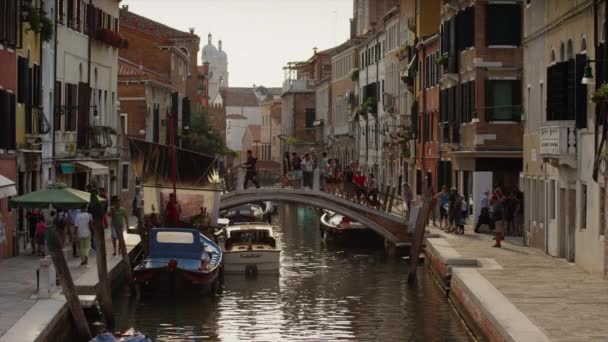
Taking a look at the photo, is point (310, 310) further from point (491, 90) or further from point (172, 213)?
point (491, 90)

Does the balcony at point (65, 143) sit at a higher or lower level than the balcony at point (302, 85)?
lower

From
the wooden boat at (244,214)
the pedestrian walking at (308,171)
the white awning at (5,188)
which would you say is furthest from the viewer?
the wooden boat at (244,214)

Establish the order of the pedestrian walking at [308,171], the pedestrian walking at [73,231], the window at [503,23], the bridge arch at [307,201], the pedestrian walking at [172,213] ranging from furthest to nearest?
1. the pedestrian walking at [308,171]
2. the bridge arch at [307,201]
3. the window at [503,23]
4. the pedestrian walking at [172,213]
5. the pedestrian walking at [73,231]

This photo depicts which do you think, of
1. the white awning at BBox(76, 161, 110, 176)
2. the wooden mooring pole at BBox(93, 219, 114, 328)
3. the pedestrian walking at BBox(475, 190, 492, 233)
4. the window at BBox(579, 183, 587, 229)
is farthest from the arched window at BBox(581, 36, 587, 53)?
the white awning at BBox(76, 161, 110, 176)

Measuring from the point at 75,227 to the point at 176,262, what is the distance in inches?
128

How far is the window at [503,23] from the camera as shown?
41125 mm

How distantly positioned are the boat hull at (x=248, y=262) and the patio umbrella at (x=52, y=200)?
23.6ft

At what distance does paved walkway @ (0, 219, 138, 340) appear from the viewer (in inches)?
872

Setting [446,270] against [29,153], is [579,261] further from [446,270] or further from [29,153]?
[29,153]

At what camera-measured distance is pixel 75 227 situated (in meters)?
33.5

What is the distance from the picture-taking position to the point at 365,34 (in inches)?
3292

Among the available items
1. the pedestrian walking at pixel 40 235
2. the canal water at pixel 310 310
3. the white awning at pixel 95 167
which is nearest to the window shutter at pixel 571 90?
the canal water at pixel 310 310

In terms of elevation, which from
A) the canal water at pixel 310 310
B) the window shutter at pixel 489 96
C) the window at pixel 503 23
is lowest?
the canal water at pixel 310 310

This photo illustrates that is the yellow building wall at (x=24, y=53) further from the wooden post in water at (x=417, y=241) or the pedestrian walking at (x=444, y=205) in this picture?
the pedestrian walking at (x=444, y=205)
